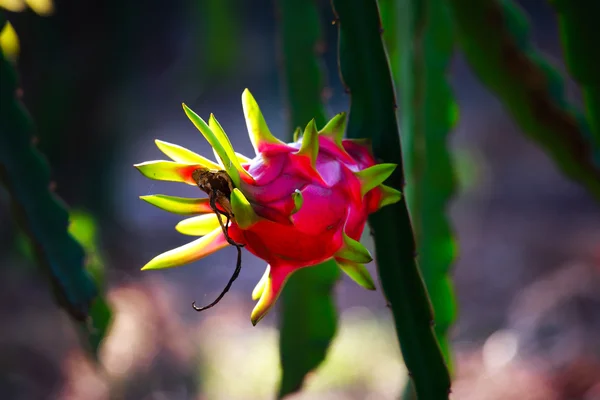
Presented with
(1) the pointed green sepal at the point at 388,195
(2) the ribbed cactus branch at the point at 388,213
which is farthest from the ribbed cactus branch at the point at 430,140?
(1) the pointed green sepal at the point at 388,195

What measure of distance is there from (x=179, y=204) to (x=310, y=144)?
122mm

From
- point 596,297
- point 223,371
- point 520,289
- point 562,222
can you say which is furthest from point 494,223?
point 223,371

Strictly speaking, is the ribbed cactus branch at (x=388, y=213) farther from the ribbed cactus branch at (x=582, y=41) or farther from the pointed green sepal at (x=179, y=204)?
the ribbed cactus branch at (x=582, y=41)

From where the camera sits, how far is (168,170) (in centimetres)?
50

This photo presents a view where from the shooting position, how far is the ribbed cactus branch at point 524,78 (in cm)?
106

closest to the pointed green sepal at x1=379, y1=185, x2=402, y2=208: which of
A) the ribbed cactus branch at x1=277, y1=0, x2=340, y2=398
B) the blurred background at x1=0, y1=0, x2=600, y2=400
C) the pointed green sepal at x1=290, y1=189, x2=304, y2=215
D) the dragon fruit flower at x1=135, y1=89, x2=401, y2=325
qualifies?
the dragon fruit flower at x1=135, y1=89, x2=401, y2=325

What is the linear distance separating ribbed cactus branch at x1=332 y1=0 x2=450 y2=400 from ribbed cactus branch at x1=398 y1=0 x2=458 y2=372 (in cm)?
29

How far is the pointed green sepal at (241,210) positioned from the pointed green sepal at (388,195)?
0.16 m

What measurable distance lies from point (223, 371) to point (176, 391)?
0.29m

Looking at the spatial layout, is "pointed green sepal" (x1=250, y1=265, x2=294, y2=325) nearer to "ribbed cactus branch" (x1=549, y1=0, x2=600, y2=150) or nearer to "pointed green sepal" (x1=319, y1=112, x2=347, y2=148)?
"pointed green sepal" (x1=319, y1=112, x2=347, y2=148)

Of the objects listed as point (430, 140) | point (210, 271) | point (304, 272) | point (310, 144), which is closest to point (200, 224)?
point (310, 144)

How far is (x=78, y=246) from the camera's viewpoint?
829 mm

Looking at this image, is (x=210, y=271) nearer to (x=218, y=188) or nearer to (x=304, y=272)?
(x=304, y=272)

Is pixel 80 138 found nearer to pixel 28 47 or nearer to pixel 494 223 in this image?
pixel 28 47
